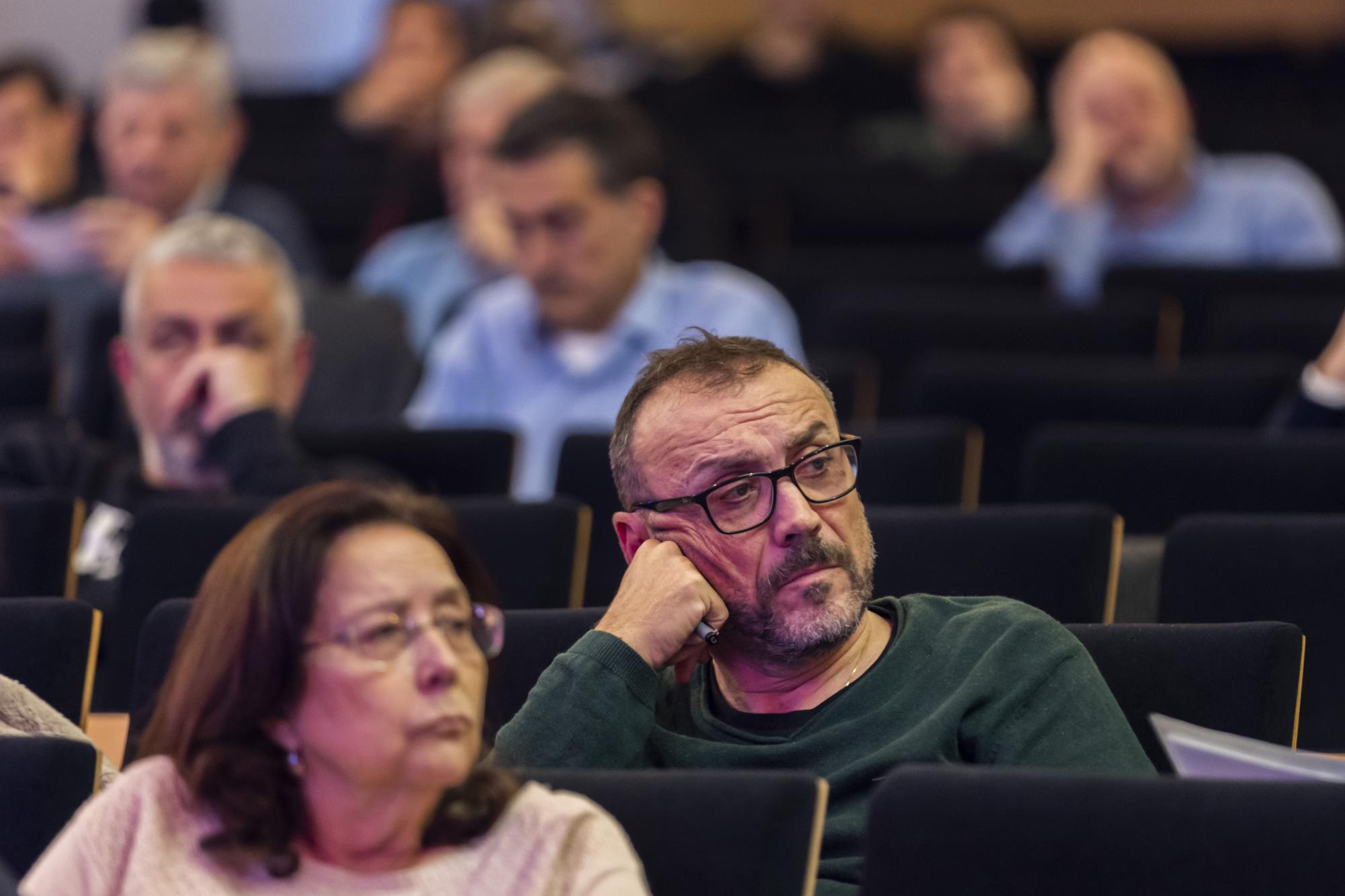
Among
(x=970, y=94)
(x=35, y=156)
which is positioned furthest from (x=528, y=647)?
(x=970, y=94)

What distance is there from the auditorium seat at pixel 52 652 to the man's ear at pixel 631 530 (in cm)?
60

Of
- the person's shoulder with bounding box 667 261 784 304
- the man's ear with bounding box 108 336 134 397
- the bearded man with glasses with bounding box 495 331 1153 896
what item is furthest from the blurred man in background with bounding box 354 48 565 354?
the bearded man with glasses with bounding box 495 331 1153 896

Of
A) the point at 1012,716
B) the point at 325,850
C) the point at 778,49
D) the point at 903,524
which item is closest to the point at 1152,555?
the point at 903,524

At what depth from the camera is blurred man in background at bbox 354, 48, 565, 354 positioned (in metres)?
5.20

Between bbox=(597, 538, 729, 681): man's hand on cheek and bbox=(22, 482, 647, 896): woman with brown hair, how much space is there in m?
0.44

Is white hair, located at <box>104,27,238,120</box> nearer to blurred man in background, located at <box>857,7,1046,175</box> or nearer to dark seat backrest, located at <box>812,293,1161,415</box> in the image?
dark seat backrest, located at <box>812,293,1161,415</box>

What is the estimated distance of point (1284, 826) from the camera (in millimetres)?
1441

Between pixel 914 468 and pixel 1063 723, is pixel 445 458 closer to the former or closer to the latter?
pixel 914 468

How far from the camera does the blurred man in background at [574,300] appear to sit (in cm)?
403

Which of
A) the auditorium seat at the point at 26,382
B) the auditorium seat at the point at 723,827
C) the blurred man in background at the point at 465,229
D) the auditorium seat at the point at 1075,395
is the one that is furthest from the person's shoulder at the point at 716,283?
the auditorium seat at the point at 723,827

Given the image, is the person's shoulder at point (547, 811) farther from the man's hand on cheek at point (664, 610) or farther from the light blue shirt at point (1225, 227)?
the light blue shirt at point (1225, 227)

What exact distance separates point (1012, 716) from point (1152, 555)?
800mm

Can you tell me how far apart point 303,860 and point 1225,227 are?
4.33 meters

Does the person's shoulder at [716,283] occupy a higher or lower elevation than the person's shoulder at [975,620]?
higher
